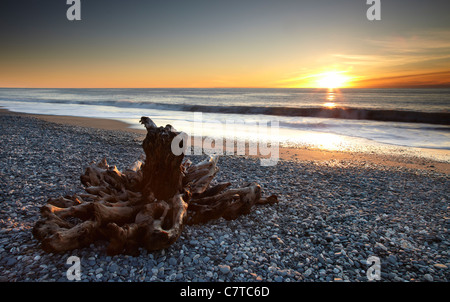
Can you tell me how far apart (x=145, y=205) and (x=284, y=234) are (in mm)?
2901

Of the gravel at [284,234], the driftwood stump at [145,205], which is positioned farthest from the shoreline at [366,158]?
the driftwood stump at [145,205]

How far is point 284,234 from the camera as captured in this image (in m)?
5.57

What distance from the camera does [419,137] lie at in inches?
792

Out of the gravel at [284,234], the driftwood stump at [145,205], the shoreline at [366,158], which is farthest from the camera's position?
the shoreline at [366,158]

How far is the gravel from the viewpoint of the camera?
4.25 meters

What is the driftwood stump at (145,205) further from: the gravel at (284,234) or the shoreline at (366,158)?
the shoreline at (366,158)

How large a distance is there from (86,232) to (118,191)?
4.54 feet

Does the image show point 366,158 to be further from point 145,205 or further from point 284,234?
point 145,205

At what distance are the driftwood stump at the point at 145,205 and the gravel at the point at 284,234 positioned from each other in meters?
0.27

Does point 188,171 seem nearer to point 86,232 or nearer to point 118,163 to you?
point 86,232

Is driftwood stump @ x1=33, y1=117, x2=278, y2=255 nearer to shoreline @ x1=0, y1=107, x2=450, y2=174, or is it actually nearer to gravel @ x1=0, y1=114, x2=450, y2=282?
gravel @ x1=0, y1=114, x2=450, y2=282

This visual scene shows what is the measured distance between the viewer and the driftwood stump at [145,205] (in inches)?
174
